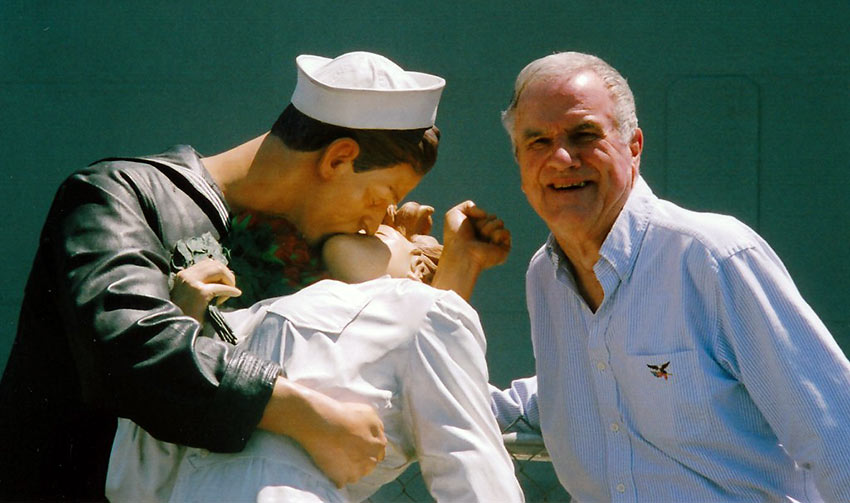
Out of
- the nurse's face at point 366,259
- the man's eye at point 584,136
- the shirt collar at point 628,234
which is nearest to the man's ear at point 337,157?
the nurse's face at point 366,259

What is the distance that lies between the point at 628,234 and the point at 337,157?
0.66m

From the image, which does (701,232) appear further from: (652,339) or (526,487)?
(526,487)

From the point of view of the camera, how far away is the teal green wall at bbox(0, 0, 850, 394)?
19.4 ft

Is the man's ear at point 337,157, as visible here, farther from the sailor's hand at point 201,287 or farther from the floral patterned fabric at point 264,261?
the sailor's hand at point 201,287

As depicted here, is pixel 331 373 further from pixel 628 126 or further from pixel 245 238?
pixel 628 126

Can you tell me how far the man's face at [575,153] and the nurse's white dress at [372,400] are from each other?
44 cm

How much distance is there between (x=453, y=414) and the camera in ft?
7.25

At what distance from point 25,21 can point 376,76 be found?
155 inches

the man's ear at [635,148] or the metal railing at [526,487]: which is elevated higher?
the man's ear at [635,148]

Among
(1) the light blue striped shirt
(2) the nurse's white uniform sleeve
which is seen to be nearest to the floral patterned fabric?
(2) the nurse's white uniform sleeve

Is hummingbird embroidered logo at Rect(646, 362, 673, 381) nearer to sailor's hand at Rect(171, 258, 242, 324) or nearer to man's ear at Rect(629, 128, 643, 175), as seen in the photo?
man's ear at Rect(629, 128, 643, 175)

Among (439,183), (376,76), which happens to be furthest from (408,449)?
(439,183)

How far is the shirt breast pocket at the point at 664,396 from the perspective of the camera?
2455mm

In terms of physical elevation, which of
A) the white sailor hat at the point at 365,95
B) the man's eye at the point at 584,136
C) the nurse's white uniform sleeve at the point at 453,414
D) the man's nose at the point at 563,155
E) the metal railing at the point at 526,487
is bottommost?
the metal railing at the point at 526,487
